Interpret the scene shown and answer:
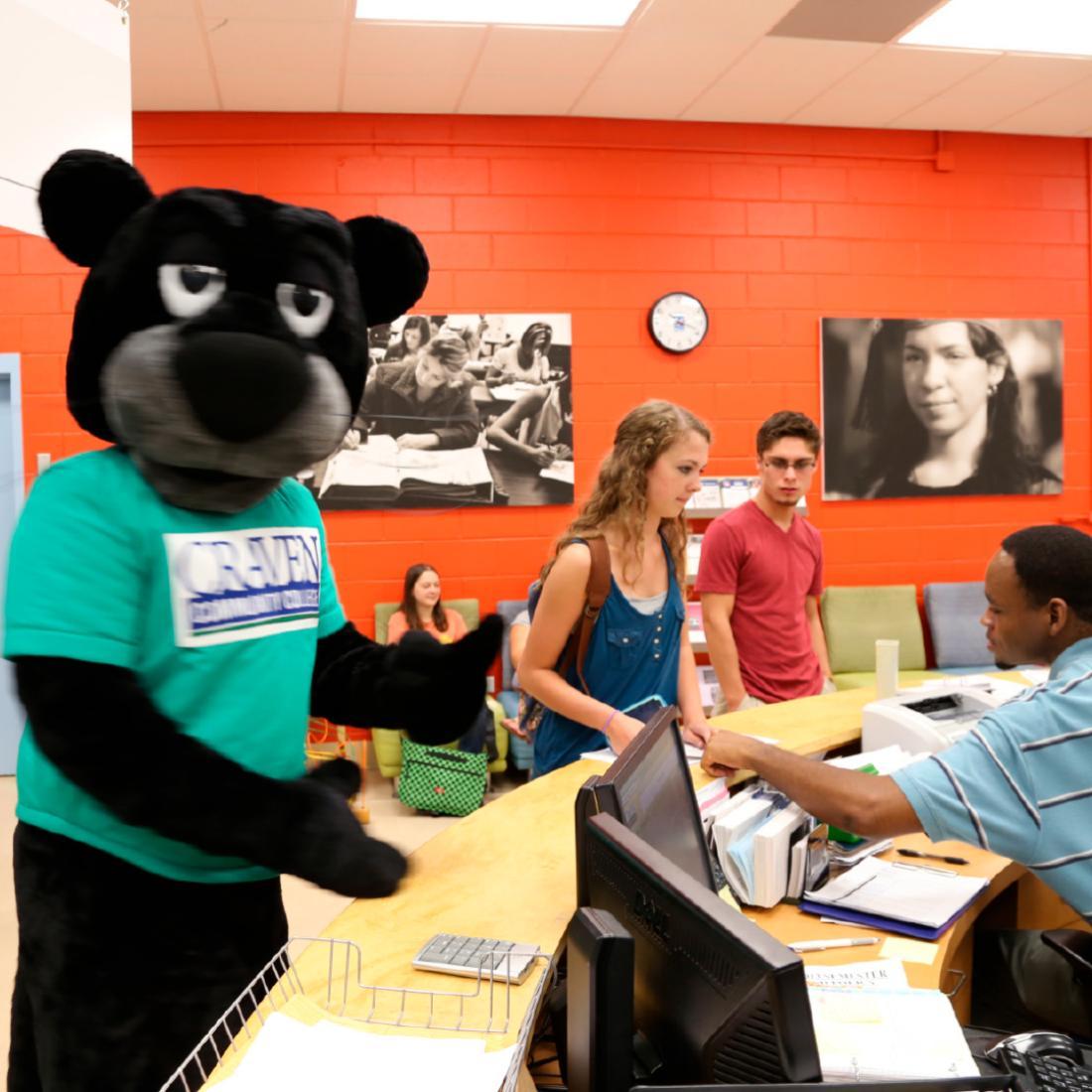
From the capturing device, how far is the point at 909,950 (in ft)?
5.79

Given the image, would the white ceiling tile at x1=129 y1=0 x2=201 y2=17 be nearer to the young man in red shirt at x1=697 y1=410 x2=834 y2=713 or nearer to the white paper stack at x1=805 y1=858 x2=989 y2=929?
the young man in red shirt at x1=697 y1=410 x2=834 y2=713

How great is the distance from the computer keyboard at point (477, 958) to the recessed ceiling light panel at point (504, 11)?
383 centimetres

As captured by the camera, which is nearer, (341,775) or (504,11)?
(341,775)

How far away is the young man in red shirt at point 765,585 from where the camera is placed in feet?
11.0

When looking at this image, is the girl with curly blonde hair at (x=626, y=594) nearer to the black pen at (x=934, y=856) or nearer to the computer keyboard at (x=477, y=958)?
the black pen at (x=934, y=856)

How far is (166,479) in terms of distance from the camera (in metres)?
1.22

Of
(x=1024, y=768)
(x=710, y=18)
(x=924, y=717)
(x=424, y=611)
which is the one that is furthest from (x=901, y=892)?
(x=710, y=18)

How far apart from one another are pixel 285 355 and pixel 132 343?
0.17 meters

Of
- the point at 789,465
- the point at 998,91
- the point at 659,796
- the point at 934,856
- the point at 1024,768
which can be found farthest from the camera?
the point at 998,91

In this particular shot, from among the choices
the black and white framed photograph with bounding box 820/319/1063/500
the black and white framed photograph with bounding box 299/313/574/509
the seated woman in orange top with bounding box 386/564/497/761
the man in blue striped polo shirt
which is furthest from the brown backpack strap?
the black and white framed photograph with bounding box 820/319/1063/500

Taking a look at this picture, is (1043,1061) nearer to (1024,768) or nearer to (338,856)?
(1024,768)

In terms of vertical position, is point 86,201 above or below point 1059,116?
below

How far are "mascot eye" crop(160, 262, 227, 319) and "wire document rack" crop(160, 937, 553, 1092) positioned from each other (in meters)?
0.76

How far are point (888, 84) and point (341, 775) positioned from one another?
4.94 metres
